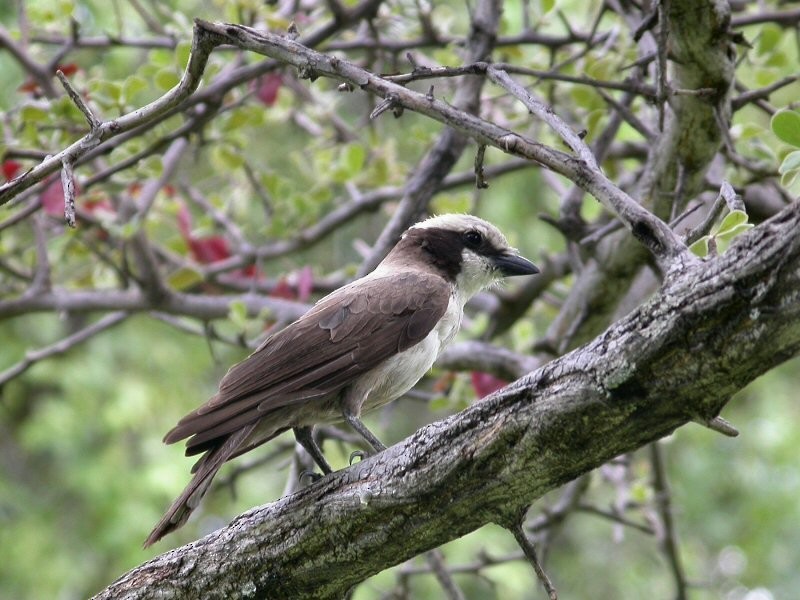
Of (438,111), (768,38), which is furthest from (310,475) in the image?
(768,38)

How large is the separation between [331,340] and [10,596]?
363 inches

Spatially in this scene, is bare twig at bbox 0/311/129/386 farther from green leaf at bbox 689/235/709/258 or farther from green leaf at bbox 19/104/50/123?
green leaf at bbox 689/235/709/258

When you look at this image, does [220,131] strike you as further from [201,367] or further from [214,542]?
[201,367]

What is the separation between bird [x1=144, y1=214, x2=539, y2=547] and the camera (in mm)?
3752

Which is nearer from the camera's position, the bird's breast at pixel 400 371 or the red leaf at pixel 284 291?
the bird's breast at pixel 400 371

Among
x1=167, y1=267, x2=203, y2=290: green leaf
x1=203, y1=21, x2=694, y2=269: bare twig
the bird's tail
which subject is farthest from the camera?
x1=167, y1=267, x2=203, y2=290: green leaf

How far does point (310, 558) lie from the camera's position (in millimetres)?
3182

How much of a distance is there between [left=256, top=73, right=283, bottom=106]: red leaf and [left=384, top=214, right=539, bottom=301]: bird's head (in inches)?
48.2

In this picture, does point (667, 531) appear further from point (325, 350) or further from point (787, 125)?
point (787, 125)

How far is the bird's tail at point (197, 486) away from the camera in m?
3.52

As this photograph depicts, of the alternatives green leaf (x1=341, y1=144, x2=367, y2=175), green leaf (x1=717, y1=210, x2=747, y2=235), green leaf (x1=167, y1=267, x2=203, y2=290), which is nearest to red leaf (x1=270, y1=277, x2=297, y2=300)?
green leaf (x1=167, y1=267, x2=203, y2=290)

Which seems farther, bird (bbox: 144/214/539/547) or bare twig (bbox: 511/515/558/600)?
bird (bbox: 144/214/539/547)

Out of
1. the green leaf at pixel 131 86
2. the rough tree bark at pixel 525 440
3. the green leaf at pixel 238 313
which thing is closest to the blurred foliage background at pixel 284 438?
the green leaf at pixel 238 313

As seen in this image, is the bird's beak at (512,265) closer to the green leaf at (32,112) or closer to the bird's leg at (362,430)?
the bird's leg at (362,430)
